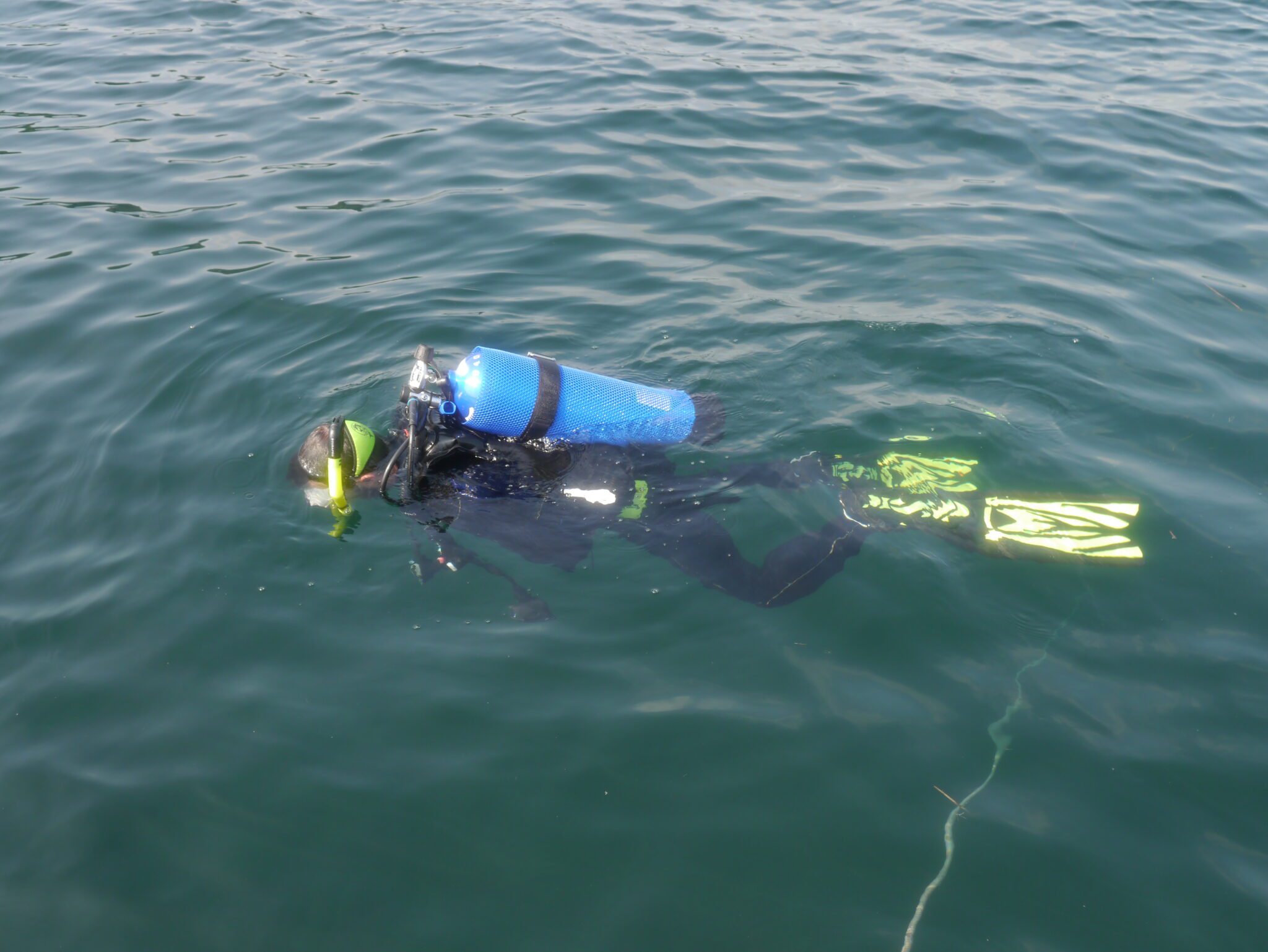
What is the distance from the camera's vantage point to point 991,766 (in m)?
3.44

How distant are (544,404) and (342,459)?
0.97 meters

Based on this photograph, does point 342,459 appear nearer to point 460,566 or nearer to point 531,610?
point 460,566

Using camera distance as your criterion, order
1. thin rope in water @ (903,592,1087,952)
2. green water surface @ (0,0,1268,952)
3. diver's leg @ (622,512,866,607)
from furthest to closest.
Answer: diver's leg @ (622,512,866,607)
green water surface @ (0,0,1268,952)
thin rope in water @ (903,592,1087,952)

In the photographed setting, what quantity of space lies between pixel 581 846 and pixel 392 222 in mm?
6270

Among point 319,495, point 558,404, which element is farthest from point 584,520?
point 319,495

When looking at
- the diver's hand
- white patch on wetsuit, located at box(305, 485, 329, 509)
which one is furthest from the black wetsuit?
white patch on wetsuit, located at box(305, 485, 329, 509)

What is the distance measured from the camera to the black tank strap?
436 cm

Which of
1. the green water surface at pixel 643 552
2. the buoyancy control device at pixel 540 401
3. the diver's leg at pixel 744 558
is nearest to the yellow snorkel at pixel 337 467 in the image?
the buoyancy control device at pixel 540 401

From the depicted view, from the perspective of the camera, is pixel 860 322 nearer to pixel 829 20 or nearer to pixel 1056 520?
pixel 1056 520

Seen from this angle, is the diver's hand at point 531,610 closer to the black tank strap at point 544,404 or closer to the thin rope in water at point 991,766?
the black tank strap at point 544,404

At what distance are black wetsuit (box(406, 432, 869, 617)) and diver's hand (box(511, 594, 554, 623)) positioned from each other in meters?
0.26

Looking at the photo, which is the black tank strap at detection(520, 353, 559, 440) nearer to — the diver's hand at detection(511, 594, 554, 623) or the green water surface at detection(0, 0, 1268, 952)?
the green water surface at detection(0, 0, 1268, 952)

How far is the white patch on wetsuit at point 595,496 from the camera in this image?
15.1 ft

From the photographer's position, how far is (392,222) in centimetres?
810
